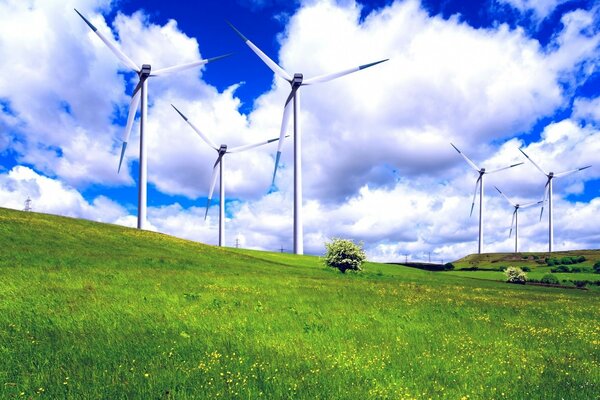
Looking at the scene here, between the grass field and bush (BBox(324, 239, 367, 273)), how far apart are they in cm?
3597

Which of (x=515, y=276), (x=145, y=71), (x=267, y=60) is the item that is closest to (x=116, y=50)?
(x=145, y=71)

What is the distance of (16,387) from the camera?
8.28 meters

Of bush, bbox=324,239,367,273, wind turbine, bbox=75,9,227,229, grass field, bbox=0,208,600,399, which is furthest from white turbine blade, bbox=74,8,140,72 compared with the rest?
grass field, bbox=0,208,600,399

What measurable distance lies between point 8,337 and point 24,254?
80.2 ft

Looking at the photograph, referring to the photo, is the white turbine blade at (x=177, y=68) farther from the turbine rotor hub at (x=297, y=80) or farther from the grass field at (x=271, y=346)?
the grass field at (x=271, y=346)

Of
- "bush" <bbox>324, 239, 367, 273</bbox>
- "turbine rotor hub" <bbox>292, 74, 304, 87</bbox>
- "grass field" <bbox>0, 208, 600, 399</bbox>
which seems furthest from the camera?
"turbine rotor hub" <bbox>292, 74, 304, 87</bbox>

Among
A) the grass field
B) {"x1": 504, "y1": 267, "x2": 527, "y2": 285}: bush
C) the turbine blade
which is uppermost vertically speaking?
the turbine blade

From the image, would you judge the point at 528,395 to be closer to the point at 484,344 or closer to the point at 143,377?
the point at 484,344

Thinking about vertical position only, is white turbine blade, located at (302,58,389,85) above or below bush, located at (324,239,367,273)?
above

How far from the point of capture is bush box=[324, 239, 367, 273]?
5916 cm

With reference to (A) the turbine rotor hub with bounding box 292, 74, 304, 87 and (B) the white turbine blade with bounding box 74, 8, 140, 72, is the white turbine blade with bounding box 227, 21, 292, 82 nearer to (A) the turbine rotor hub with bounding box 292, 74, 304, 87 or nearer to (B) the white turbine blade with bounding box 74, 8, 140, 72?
(A) the turbine rotor hub with bounding box 292, 74, 304, 87

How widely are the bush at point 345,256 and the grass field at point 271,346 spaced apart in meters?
36.0

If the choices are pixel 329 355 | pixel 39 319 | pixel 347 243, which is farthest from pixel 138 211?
pixel 329 355

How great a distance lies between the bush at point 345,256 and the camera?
5916cm
